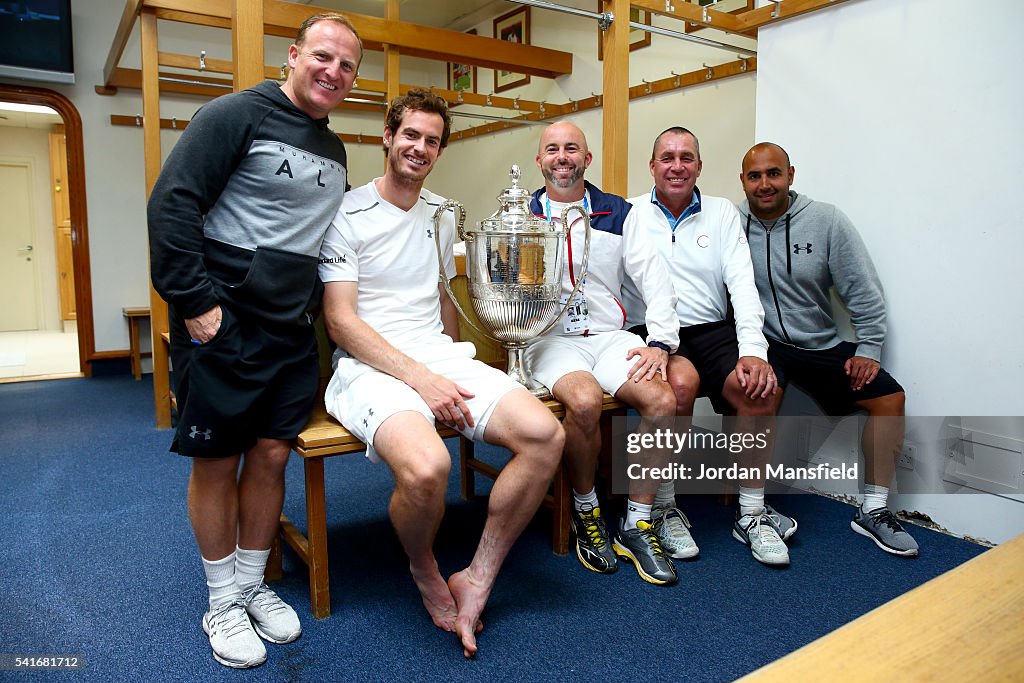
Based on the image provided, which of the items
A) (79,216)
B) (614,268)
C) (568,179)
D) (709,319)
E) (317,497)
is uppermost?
(79,216)

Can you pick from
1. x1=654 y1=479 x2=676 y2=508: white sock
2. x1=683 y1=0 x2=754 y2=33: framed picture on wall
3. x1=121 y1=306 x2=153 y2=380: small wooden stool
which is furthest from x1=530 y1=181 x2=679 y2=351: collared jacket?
x1=121 y1=306 x2=153 y2=380: small wooden stool

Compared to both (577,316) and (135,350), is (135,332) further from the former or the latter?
(577,316)

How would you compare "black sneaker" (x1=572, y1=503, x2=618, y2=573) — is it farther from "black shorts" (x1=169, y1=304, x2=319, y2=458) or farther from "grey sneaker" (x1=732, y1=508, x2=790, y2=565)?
"black shorts" (x1=169, y1=304, x2=319, y2=458)

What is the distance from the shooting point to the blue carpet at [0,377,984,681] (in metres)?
1.68

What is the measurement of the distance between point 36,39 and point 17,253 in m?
6.05

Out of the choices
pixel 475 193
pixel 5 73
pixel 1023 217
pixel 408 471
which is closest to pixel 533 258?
pixel 408 471

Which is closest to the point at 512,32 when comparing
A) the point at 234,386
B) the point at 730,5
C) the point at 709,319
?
the point at 730,5

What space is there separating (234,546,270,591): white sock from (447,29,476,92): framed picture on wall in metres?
5.46

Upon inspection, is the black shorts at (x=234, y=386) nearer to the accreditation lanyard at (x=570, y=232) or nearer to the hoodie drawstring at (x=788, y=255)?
the accreditation lanyard at (x=570, y=232)

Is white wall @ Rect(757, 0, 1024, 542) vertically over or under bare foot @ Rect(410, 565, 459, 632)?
over

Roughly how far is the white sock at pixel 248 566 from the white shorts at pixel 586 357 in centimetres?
99

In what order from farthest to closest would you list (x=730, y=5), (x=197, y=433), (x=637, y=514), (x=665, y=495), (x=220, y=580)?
(x=730, y=5) < (x=665, y=495) < (x=637, y=514) < (x=220, y=580) < (x=197, y=433)

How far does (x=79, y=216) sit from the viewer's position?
5.72 meters

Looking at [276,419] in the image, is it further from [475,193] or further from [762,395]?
[475,193]
